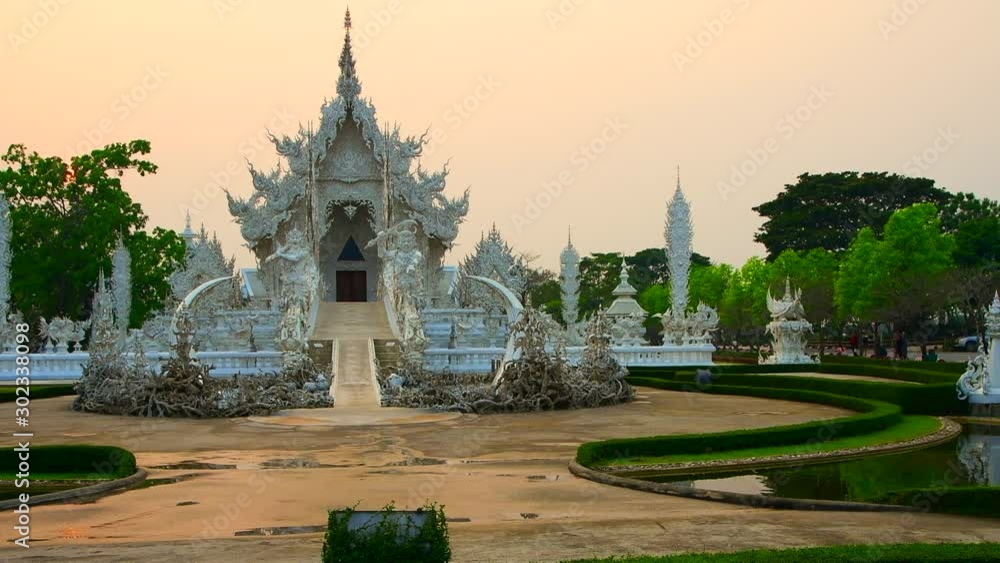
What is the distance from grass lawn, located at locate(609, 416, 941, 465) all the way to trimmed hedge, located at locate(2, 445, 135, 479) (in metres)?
6.00

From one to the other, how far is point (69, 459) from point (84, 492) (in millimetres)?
1787

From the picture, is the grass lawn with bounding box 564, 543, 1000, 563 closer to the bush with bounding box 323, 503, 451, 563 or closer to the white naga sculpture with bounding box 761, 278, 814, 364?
the bush with bounding box 323, 503, 451, 563

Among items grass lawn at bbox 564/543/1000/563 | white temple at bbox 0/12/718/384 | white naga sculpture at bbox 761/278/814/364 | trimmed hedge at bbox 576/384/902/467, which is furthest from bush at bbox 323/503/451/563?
white naga sculpture at bbox 761/278/814/364

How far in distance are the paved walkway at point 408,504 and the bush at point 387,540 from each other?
1.71m

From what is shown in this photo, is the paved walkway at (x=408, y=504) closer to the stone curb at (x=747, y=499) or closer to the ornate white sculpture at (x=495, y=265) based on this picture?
the stone curb at (x=747, y=499)

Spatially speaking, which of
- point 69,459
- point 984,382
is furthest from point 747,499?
point 984,382

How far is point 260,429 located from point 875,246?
3665cm

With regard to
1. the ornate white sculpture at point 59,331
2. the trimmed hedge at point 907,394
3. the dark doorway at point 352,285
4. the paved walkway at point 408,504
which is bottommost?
the paved walkway at point 408,504

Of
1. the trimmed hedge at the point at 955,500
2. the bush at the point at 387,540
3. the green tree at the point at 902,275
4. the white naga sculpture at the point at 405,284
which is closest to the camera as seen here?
the bush at the point at 387,540

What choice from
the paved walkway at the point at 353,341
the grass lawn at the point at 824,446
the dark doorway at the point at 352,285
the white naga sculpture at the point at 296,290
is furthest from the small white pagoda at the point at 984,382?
the dark doorway at the point at 352,285

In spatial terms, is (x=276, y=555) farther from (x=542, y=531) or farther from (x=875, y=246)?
(x=875, y=246)

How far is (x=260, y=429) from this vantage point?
1770 centimetres

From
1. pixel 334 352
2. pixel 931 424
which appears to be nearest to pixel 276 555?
pixel 931 424

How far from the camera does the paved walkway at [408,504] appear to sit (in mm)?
8766
